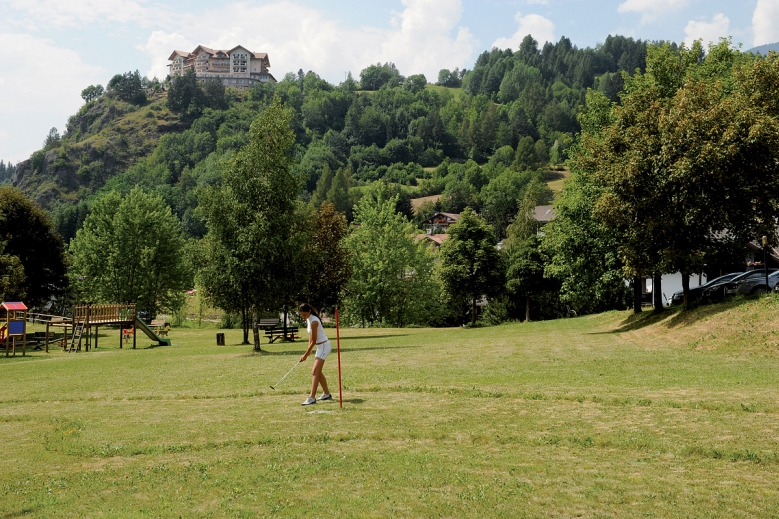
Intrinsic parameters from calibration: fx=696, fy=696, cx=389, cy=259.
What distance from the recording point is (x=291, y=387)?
808 inches

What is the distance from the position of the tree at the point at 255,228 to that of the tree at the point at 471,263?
118 feet

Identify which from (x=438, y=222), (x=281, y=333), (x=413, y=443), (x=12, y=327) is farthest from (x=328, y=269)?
(x=438, y=222)

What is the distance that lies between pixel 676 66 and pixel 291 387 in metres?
34.4

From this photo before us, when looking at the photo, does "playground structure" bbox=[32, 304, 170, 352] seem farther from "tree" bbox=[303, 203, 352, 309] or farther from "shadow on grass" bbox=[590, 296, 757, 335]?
"shadow on grass" bbox=[590, 296, 757, 335]

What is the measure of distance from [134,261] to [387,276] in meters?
27.6

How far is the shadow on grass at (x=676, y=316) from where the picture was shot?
3272 cm

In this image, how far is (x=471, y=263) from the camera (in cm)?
7331

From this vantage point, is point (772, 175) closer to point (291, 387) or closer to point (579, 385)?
point (579, 385)

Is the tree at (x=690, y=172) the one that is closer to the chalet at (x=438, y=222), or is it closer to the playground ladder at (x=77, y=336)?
the playground ladder at (x=77, y=336)

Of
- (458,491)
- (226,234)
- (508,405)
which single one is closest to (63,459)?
(458,491)

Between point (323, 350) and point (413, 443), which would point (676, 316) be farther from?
point (413, 443)

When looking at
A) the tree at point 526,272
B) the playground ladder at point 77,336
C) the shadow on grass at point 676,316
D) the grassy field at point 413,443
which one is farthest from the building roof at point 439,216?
the grassy field at point 413,443

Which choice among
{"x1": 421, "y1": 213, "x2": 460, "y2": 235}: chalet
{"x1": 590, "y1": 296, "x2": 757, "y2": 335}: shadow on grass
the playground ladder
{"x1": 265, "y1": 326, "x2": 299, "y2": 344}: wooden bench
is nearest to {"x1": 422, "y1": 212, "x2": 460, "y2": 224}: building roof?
{"x1": 421, "y1": 213, "x2": 460, "y2": 235}: chalet

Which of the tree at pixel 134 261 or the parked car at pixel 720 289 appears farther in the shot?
the tree at pixel 134 261
